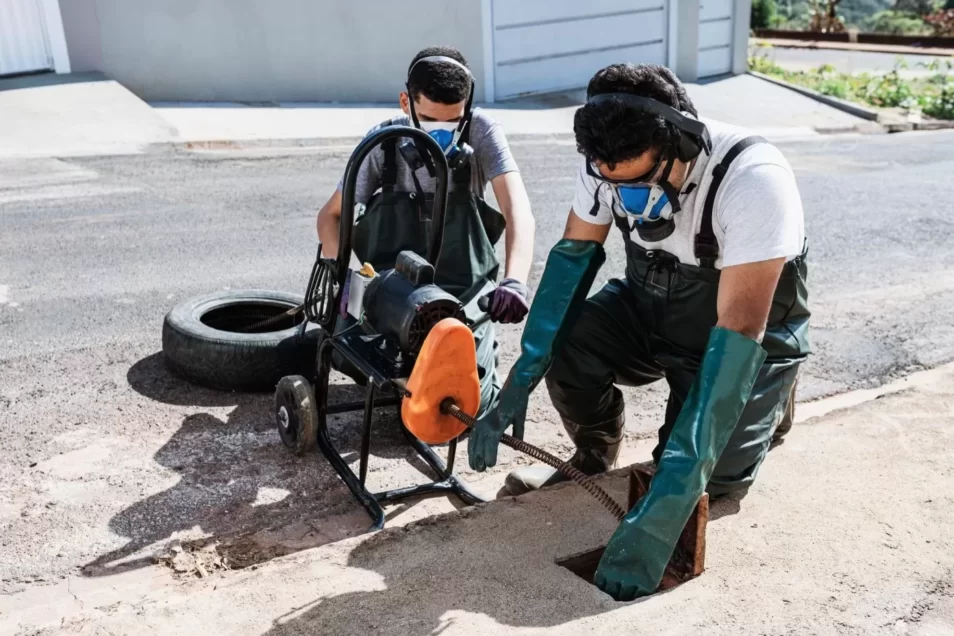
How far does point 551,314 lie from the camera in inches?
131

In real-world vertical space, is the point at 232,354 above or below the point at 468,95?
below

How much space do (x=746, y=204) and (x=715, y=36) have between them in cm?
1358

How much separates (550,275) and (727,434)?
89cm

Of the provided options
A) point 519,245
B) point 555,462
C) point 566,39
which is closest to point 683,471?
point 555,462

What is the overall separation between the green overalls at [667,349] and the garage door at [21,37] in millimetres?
8819

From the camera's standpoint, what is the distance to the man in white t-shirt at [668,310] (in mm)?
2689

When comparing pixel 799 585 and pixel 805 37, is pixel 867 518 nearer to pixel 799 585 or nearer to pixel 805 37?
pixel 799 585

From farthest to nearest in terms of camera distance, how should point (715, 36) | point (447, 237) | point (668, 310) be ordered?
1. point (715, 36)
2. point (447, 237)
3. point (668, 310)

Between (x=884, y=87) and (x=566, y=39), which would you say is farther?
(x=884, y=87)

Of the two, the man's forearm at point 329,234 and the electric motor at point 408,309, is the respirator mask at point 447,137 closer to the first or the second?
the man's forearm at point 329,234

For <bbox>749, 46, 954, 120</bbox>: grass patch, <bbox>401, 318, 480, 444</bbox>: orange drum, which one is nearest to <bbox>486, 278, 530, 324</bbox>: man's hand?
<bbox>401, 318, 480, 444</bbox>: orange drum

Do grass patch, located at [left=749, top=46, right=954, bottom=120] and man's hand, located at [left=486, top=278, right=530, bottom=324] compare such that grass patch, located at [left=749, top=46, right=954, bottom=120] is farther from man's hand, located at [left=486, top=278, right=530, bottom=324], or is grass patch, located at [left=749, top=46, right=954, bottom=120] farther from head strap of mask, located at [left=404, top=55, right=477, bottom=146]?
man's hand, located at [left=486, top=278, right=530, bottom=324]

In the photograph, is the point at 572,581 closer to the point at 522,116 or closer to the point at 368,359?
the point at 368,359

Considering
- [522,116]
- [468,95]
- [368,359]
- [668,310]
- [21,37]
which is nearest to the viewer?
[668,310]
